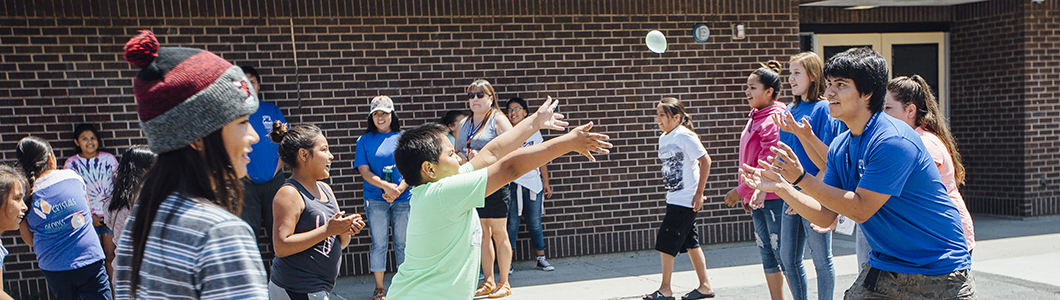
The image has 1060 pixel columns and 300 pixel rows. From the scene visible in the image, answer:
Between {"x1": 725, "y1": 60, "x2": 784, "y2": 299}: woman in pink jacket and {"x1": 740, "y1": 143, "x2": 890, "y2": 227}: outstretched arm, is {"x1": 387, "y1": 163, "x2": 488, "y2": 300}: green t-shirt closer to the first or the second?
{"x1": 740, "y1": 143, "x2": 890, "y2": 227}: outstretched arm

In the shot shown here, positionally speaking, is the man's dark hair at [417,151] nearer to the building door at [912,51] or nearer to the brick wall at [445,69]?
the brick wall at [445,69]

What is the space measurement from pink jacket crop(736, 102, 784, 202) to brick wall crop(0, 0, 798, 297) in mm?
2578

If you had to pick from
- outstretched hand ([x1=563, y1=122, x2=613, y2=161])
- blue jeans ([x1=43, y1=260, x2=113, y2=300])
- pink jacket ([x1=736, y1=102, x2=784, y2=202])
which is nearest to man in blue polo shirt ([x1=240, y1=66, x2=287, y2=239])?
blue jeans ([x1=43, y1=260, x2=113, y2=300])

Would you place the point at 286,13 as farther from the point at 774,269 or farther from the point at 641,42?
the point at 774,269

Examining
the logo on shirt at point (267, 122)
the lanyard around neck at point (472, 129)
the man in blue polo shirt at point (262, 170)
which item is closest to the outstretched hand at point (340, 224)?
the lanyard around neck at point (472, 129)

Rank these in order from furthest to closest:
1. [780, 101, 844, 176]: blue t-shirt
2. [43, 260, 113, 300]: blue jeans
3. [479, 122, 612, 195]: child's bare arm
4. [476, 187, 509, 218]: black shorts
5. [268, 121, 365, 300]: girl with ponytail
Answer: [476, 187, 509, 218]: black shorts < [43, 260, 113, 300]: blue jeans < [780, 101, 844, 176]: blue t-shirt < [268, 121, 365, 300]: girl with ponytail < [479, 122, 612, 195]: child's bare arm

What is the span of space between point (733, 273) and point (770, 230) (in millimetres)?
2034

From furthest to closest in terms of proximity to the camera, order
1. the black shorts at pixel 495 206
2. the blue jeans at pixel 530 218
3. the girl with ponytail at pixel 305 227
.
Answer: the blue jeans at pixel 530 218
the black shorts at pixel 495 206
the girl with ponytail at pixel 305 227

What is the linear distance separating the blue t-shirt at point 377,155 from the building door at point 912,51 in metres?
5.80

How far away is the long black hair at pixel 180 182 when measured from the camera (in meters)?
1.56

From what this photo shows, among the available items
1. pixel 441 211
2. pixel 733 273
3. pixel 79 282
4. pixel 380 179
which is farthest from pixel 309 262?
pixel 733 273

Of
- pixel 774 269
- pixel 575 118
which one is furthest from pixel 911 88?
pixel 575 118

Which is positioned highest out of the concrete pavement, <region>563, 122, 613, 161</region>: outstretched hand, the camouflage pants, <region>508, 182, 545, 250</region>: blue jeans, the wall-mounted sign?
the wall-mounted sign

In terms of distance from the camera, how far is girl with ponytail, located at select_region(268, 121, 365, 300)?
3385 millimetres
